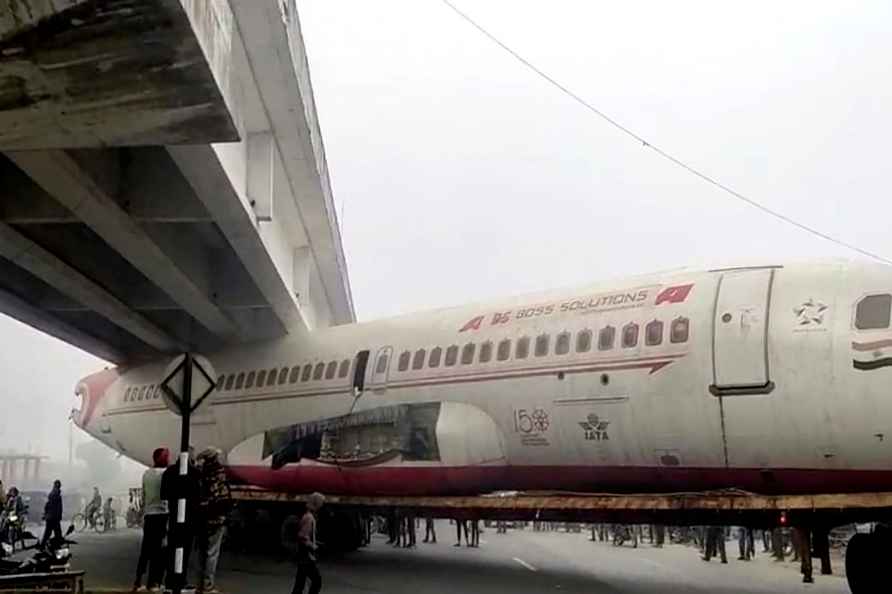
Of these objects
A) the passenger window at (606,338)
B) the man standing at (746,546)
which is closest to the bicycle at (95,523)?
the man standing at (746,546)

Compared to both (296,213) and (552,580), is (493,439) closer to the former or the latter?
(552,580)

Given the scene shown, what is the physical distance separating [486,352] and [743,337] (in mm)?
4007

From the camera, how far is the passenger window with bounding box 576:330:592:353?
1230 cm

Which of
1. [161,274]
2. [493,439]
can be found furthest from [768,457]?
[161,274]

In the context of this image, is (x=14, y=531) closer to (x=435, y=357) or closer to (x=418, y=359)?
(x=418, y=359)

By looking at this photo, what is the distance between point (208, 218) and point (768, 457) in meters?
7.53

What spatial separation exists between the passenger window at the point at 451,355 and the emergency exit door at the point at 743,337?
4.26m

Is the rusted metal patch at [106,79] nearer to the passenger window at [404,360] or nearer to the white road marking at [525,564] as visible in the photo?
the passenger window at [404,360]

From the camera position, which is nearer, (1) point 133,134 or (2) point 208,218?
(1) point 133,134

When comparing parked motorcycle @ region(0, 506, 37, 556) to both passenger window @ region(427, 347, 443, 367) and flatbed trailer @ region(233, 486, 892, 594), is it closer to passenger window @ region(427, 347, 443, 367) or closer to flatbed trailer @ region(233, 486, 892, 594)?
flatbed trailer @ region(233, 486, 892, 594)

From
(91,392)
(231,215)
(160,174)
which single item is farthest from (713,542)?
(91,392)

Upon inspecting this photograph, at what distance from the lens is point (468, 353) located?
45.6 feet

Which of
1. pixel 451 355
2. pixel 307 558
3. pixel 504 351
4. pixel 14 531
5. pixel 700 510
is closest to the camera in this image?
pixel 307 558

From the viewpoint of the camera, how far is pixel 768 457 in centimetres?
1061
